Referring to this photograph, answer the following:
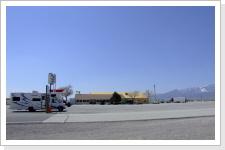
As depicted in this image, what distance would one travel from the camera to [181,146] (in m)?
8.63

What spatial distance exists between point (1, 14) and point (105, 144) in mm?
6104

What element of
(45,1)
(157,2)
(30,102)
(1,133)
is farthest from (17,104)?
(157,2)

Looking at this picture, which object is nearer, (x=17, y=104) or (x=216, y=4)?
(x=216, y=4)

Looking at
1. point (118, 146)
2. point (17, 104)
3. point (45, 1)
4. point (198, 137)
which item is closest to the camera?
point (118, 146)

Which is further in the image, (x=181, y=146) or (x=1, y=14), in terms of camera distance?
(x=1, y=14)

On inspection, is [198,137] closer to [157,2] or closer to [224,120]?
[224,120]

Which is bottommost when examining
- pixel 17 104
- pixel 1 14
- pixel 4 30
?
pixel 17 104

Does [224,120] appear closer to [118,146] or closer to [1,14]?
[118,146]

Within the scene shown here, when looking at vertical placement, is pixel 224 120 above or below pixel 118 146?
above

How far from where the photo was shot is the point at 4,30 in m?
9.31

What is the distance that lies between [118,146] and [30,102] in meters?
24.7

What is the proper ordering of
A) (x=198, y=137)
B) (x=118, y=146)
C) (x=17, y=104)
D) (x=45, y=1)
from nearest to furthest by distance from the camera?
(x=118, y=146)
(x=45, y=1)
(x=198, y=137)
(x=17, y=104)

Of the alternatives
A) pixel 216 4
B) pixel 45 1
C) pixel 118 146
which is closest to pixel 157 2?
pixel 216 4

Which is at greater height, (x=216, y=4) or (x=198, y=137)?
(x=216, y=4)
